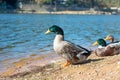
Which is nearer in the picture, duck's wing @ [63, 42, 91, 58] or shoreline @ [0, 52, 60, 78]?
duck's wing @ [63, 42, 91, 58]

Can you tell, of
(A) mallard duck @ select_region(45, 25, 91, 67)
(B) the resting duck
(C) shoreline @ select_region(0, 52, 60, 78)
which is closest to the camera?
(A) mallard duck @ select_region(45, 25, 91, 67)

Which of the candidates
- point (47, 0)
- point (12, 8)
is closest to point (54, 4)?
point (47, 0)

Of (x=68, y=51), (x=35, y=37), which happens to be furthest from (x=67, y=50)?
(x=35, y=37)

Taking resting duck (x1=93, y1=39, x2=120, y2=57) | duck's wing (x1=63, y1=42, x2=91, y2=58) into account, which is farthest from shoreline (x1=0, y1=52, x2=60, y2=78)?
duck's wing (x1=63, y1=42, x2=91, y2=58)

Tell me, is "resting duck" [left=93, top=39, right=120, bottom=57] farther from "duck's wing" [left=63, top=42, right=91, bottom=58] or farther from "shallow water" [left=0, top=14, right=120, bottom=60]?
"shallow water" [left=0, top=14, right=120, bottom=60]

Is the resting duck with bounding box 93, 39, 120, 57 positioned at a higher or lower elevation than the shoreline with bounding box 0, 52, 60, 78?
higher

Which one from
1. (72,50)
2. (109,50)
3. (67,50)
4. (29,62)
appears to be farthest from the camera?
(29,62)

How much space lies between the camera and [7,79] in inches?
426

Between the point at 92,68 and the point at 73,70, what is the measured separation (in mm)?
619

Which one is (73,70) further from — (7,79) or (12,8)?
(12,8)

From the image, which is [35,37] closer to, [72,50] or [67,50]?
[72,50]

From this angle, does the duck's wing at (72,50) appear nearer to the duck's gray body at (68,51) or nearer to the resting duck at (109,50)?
the duck's gray body at (68,51)

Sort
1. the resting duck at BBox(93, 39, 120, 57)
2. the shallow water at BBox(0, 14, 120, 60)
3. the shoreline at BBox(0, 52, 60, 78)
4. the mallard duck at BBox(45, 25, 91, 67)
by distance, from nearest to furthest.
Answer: the mallard duck at BBox(45, 25, 91, 67)
the resting duck at BBox(93, 39, 120, 57)
the shoreline at BBox(0, 52, 60, 78)
the shallow water at BBox(0, 14, 120, 60)

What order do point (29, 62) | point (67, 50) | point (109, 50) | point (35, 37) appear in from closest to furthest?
point (67, 50) < point (109, 50) < point (29, 62) < point (35, 37)
